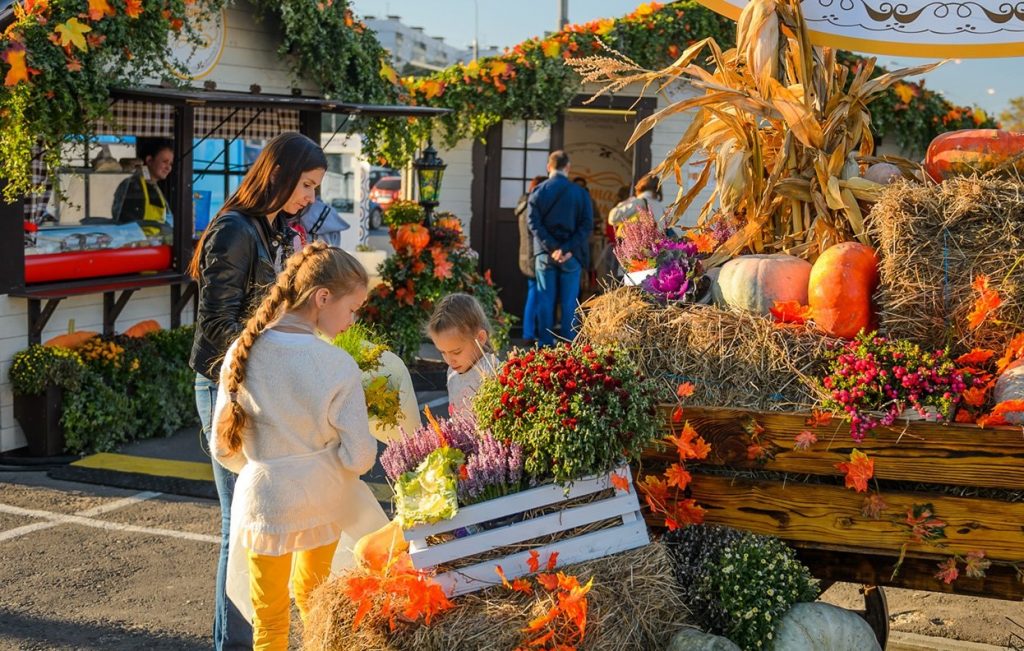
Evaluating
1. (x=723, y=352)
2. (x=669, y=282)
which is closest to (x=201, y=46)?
(x=669, y=282)

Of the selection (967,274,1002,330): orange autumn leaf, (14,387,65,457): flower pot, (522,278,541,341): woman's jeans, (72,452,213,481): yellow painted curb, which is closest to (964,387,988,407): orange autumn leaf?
(967,274,1002,330): orange autumn leaf

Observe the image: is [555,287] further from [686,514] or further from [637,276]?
[686,514]

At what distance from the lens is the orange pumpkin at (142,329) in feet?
27.8

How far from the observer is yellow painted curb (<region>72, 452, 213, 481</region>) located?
726 cm

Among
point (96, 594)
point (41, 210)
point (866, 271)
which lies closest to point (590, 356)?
point (866, 271)

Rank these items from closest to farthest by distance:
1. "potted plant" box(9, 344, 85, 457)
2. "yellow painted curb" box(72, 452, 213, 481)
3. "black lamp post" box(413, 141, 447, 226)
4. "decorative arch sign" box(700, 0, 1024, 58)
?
1. "decorative arch sign" box(700, 0, 1024, 58)
2. "yellow painted curb" box(72, 452, 213, 481)
3. "potted plant" box(9, 344, 85, 457)
4. "black lamp post" box(413, 141, 447, 226)

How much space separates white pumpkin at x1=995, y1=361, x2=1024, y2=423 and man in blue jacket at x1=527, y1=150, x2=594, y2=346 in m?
7.48

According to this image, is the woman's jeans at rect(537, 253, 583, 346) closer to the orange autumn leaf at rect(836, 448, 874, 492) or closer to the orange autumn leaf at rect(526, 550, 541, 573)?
the orange autumn leaf at rect(836, 448, 874, 492)

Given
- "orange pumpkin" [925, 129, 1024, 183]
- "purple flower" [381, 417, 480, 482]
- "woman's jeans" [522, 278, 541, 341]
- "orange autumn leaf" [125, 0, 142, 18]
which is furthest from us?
"woman's jeans" [522, 278, 541, 341]

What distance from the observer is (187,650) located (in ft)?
15.0

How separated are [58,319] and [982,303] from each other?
6.24 m

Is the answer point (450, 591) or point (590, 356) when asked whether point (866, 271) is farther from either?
point (450, 591)

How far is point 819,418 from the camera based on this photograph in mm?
3398

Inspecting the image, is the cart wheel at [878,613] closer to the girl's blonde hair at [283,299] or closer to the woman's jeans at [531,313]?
the girl's blonde hair at [283,299]
